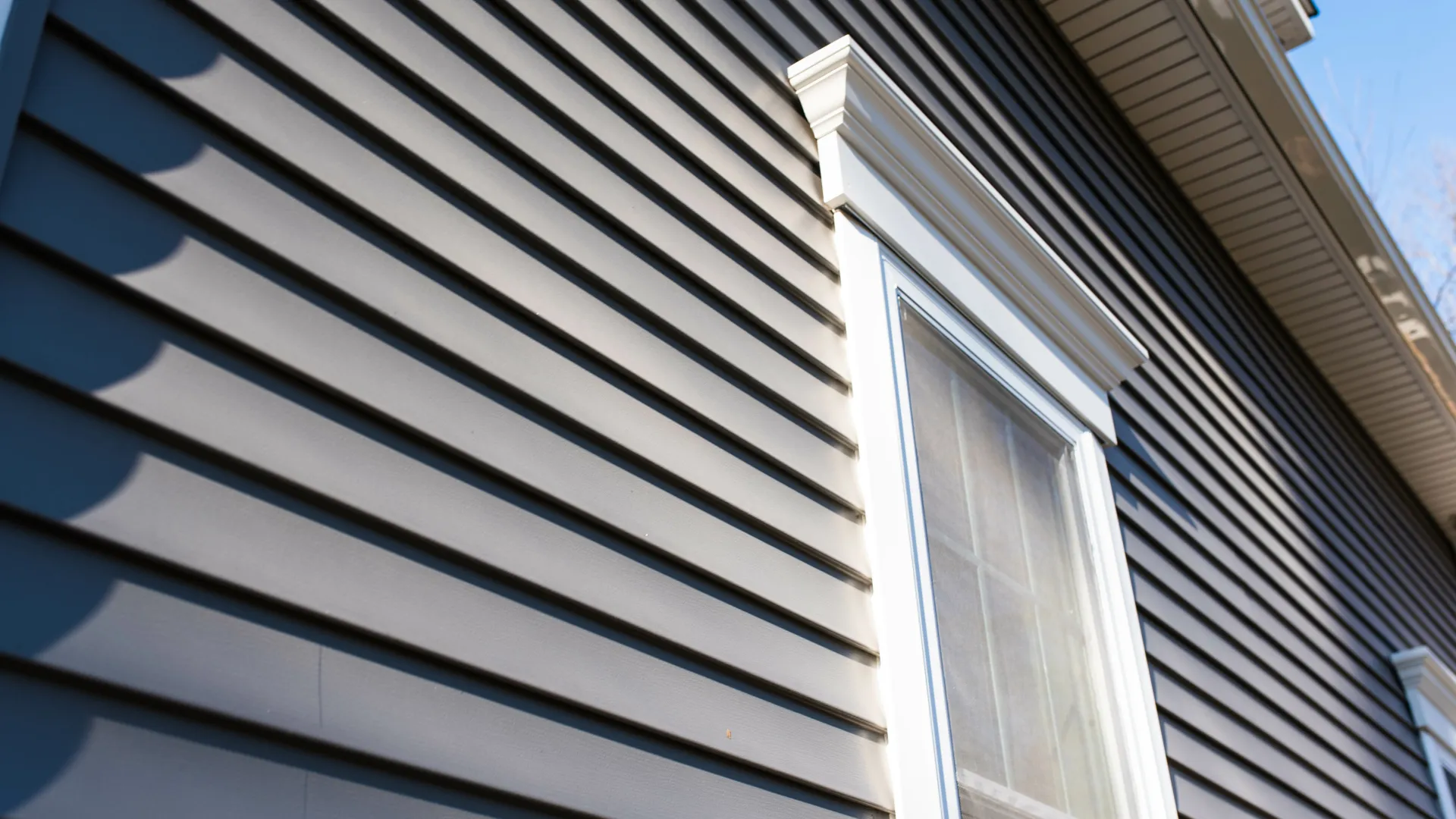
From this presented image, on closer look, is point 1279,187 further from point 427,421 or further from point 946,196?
point 427,421

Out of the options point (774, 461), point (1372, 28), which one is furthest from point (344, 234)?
point (1372, 28)

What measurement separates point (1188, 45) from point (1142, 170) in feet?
1.60

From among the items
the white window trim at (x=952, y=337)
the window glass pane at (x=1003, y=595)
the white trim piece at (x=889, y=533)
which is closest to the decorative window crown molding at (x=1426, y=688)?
the white window trim at (x=952, y=337)

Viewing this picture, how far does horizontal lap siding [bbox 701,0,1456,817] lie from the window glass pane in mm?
515

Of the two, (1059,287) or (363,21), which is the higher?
(1059,287)

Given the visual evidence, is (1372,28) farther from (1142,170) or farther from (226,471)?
(226,471)

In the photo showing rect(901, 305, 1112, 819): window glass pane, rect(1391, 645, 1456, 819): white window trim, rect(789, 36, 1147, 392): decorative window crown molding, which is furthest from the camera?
rect(1391, 645, 1456, 819): white window trim

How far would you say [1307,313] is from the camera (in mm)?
6047

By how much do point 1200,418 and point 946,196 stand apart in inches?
81.3

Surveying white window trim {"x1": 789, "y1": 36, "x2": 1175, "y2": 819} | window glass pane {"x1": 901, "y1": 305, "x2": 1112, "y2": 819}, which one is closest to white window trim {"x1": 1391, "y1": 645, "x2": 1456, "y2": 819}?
white window trim {"x1": 789, "y1": 36, "x2": 1175, "y2": 819}

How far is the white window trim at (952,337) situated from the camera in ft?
7.21

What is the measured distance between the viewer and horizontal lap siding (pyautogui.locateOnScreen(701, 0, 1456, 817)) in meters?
3.51

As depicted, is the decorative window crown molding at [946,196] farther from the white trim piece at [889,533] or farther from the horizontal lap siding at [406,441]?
the horizontal lap siding at [406,441]

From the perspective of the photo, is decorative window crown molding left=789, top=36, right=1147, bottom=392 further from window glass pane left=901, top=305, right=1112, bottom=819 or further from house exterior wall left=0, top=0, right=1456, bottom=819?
window glass pane left=901, top=305, right=1112, bottom=819
